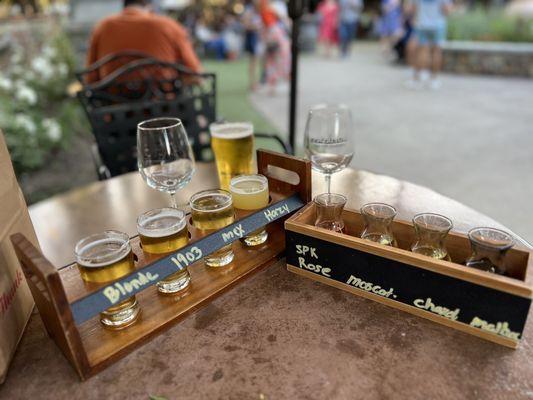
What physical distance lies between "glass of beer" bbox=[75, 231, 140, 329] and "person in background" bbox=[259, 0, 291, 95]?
17.7ft

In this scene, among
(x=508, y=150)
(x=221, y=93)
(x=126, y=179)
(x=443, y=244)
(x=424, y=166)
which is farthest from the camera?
(x=221, y=93)

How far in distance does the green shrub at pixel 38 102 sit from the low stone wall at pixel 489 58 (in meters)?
6.63

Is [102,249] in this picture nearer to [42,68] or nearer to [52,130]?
[52,130]

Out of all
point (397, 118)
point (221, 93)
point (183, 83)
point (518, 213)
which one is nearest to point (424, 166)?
point (518, 213)

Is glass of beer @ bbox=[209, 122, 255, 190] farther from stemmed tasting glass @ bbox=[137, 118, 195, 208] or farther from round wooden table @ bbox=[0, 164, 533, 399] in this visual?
round wooden table @ bbox=[0, 164, 533, 399]

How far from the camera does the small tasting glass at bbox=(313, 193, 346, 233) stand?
34.9 inches

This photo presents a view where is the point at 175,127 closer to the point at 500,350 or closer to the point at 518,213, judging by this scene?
the point at 500,350

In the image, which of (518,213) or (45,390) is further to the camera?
(518,213)

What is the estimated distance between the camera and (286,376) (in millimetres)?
669

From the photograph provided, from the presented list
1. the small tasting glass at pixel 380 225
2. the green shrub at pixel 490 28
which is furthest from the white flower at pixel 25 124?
the green shrub at pixel 490 28

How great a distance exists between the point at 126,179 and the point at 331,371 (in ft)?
3.69

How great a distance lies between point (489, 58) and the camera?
24.4ft

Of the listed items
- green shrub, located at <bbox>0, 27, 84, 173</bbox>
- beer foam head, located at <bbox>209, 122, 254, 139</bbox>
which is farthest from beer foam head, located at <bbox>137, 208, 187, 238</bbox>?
green shrub, located at <bbox>0, 27, 84, 173</bbox>

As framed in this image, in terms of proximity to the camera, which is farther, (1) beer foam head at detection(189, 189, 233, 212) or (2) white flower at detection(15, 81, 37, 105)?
(2) white flower at detection(15, 81, 37, 105)
